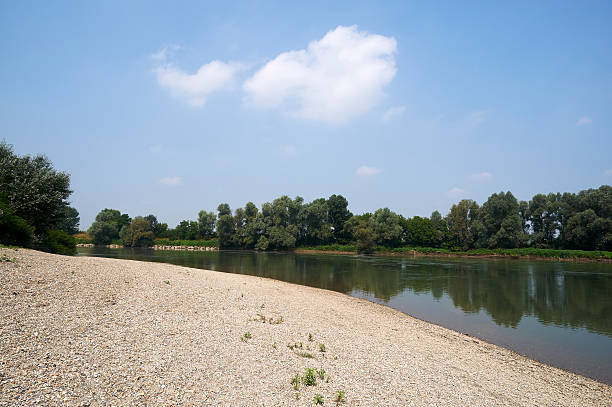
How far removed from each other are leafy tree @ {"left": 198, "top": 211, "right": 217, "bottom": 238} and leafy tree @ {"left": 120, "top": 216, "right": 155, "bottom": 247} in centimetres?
1652

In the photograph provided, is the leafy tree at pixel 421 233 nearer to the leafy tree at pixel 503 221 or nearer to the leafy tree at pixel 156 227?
the leafy tree at pixel 503 221

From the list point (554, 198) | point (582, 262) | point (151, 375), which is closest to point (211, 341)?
point (151, 375)

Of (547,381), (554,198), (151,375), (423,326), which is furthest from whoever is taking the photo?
(554,198)

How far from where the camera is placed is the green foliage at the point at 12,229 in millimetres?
22547

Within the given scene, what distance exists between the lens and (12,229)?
2362 centimetres

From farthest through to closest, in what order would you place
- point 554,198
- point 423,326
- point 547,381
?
point 554,198 < point 423,326 < point 547,381

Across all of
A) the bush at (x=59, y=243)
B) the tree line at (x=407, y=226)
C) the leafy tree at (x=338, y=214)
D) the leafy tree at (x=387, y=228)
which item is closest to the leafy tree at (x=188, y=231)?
the tree line at (x=407, y=226)

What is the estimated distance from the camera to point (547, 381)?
1118cm

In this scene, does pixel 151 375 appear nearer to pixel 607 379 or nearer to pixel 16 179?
pixel 607 379

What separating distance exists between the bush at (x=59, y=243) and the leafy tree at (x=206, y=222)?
83592 mm

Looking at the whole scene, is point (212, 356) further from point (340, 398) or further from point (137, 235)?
point (137, 235)

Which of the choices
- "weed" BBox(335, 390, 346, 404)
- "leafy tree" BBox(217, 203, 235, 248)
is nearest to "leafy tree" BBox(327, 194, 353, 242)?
"leafy tree" BBox(217, 203, 235, 248)

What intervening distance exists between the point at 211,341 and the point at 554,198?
104 m

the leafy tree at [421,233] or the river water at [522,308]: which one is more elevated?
the leafy tree at [421,233]
